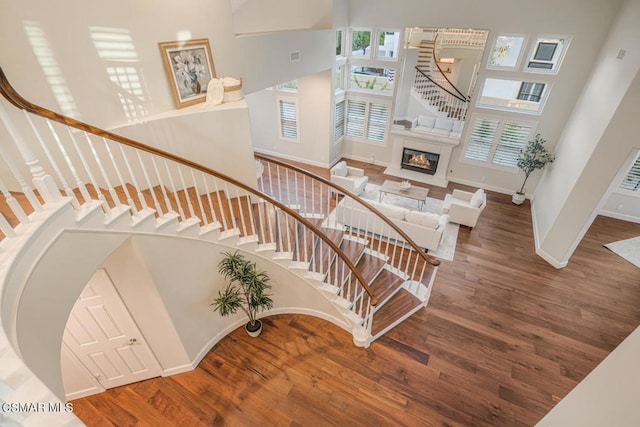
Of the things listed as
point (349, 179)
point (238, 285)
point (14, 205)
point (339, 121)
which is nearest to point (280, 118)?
point (339, 121)

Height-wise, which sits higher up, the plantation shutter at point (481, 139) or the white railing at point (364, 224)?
the plantation shutter at point (481, 139)

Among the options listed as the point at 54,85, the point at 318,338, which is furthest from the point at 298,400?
the point at 54,85

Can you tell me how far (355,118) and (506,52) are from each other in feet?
13.3

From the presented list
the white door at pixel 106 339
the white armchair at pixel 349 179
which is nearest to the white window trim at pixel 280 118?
the white armchair at pixel 349 179

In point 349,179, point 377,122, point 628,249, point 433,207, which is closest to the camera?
point 628,249

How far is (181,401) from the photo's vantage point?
363 centimetres

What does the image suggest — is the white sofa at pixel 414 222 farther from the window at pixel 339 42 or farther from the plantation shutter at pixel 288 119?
the window at pixel 339 42

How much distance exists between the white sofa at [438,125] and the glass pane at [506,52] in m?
1.74

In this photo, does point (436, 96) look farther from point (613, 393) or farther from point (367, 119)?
point (613, 393)

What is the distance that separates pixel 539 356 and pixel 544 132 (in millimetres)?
5469

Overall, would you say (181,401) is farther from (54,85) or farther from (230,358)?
(54,85)

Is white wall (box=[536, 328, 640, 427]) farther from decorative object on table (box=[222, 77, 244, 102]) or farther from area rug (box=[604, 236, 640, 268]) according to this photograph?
area rug (box=[604, 236, 640, 268])

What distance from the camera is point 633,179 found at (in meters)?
6.51

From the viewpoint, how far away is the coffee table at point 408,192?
23.2 feet
